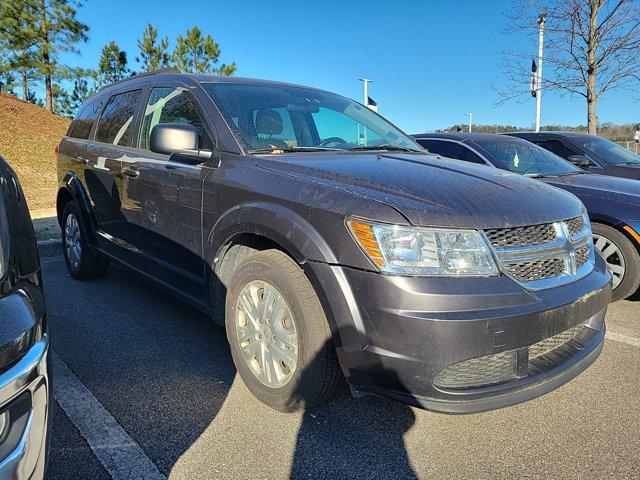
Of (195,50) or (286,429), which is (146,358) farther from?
(195,50)

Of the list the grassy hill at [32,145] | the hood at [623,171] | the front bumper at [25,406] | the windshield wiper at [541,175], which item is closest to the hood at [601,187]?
the windshield wiper at [541,175]

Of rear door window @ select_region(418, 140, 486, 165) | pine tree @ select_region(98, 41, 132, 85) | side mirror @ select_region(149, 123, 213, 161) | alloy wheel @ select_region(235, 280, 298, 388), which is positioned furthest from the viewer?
pine tree @ select_region(98, 41, 132, 85)

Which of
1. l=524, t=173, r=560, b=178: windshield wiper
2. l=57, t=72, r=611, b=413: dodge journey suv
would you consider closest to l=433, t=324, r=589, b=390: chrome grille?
l=57, t=72, r=611, b=413: dodge journey suv

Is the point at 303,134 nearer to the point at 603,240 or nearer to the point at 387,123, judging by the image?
the point at 387,123

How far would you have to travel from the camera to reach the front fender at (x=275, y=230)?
7.04 ft

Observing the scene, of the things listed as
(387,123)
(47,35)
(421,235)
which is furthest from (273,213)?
(47,35)

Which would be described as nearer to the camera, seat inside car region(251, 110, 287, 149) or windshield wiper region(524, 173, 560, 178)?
seat inside car region(251, 110, 287, 149)

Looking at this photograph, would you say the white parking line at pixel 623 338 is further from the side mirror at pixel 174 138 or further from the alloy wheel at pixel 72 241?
the alloy wheel at pixel 72 241

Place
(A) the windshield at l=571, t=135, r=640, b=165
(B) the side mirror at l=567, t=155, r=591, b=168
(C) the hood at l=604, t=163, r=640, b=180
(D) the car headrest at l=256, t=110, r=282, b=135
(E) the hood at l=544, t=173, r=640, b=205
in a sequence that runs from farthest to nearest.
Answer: (A) the windshield at l=571, t=135, r=640, b=165
(C) the hood at l=604, t=163, r=640, b=180
(B) the side mirror at l=567, t=155, r=591, b=168
(E) the hood at l=544, t=173, r=640, b=205
(D) the car headrest at l=256, t=110, r=282, b=135

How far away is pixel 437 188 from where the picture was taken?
227 cm

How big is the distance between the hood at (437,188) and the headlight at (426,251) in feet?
0.18

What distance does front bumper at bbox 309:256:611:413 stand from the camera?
1.90 meters

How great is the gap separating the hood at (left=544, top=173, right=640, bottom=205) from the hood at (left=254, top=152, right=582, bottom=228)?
2.07 meters

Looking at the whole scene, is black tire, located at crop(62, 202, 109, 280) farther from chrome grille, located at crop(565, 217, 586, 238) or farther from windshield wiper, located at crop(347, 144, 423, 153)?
chrome grille, located at crop(565, 217, 586, 238)
